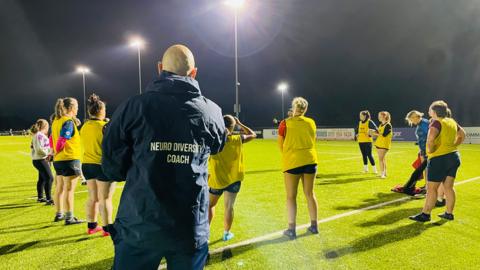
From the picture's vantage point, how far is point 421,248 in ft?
15.8

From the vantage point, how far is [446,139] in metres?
5.86

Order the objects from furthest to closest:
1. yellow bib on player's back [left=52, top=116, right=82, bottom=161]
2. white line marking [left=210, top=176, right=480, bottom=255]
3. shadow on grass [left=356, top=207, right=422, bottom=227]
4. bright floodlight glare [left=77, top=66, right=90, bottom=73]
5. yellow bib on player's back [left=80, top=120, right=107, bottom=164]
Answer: bright floodlight glare [left=77, top=66, right=90, bottom=73] < shadow on grass [left=356, top=207, right=422, bottom=227] < yellow bib on player's back [left=52, top=116, right=82, bottom=161] < yellow bib on player's back [left=80, top=120, right=107, bottom=164] < white line marking [left=210, top=176, right=480, bottom=255]

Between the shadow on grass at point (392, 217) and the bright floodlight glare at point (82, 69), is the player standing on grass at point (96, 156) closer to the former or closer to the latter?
the shadow on grass at point (392, 217)

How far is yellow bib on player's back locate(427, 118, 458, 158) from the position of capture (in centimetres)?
580

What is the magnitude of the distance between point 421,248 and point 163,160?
14.8 ft

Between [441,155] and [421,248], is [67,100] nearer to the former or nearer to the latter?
[421,248]

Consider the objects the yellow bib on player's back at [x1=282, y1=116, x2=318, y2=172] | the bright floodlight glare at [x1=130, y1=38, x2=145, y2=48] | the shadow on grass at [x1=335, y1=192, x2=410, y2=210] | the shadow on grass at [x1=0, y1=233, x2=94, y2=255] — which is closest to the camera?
the shadow on grass at [x1=0, y1=233, x2=94, y2=255]

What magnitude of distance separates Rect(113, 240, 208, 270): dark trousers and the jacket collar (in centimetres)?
93

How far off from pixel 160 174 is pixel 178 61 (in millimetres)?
731


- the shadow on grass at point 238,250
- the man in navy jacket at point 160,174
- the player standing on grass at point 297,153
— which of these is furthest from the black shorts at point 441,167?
the man in navy jacket at point 160,174

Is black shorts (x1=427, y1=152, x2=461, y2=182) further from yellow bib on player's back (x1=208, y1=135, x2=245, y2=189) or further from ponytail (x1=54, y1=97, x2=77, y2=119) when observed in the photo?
ponytail (x1=54, y1=97, x2=77, y2=119)

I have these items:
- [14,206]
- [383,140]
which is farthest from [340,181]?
[14,206]

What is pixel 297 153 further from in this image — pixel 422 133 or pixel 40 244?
pixel 422 133

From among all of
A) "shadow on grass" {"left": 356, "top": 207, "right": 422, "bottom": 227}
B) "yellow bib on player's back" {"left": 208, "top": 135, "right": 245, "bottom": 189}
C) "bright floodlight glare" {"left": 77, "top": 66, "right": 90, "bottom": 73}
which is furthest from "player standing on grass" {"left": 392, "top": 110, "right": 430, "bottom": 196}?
"bright floodlight glare" {"left": 77, "top": 66, "right": 90, "bottom": 73}
